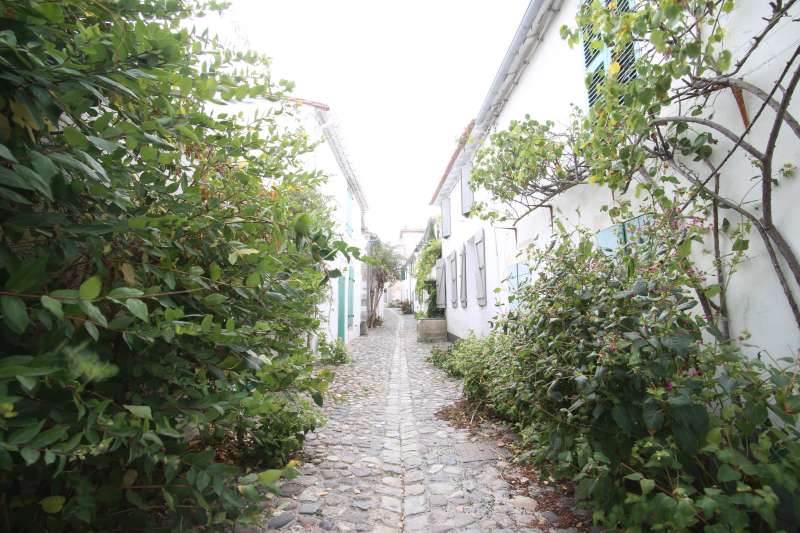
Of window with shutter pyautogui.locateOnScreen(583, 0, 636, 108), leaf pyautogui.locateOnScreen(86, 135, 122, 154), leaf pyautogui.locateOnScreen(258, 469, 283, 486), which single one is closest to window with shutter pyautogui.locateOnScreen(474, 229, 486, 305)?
window with shutter pyautogui.locateOnScreen(583, 0, 636, 108)

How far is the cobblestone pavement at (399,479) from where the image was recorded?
2320 mm

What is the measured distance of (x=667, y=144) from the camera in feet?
8.42

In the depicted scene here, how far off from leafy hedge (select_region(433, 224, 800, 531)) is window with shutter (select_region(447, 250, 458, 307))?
8584 mm

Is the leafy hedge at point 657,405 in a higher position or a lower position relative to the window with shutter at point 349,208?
lower

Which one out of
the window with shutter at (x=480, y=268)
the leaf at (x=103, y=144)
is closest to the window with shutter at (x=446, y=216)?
the window with shutter at (x=480, y=268)

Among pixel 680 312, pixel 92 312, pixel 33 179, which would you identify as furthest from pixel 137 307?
pixel 680 312

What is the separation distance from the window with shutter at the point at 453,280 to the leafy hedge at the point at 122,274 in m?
9.42

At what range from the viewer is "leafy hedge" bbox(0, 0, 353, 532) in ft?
3.08

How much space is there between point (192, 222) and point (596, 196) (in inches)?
138

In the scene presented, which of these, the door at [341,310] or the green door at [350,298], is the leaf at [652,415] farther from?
the green door at [350,298]

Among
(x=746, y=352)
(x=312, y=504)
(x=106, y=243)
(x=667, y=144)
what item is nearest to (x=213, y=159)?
(x=106, y=243)

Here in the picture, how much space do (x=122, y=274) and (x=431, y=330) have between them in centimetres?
1127

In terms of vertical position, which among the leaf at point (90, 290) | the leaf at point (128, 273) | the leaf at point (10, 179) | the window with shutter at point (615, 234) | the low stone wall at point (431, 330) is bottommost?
the low stone wall at point (431, 330)

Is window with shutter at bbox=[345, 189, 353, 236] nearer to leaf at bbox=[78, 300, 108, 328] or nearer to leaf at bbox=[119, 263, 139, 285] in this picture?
leaf at bbox=[119, 263, 139, 285]
